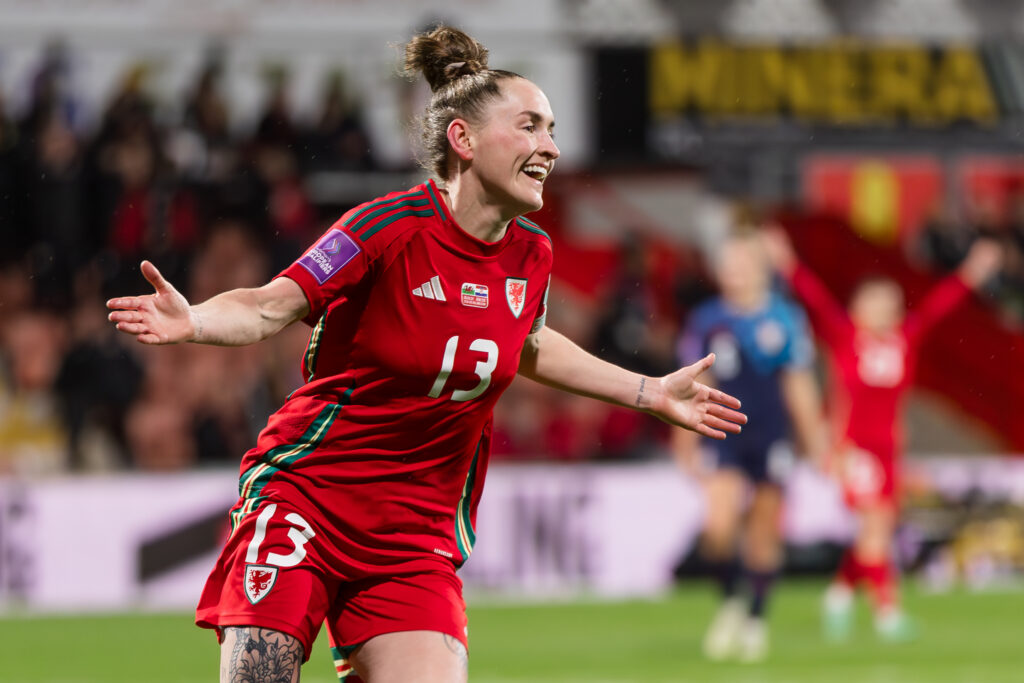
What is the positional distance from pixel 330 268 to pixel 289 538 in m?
0.67

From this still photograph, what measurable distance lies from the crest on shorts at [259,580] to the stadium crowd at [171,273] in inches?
375

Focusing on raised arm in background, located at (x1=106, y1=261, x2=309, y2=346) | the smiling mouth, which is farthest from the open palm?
raised arm in background, located at (x1=106, y1=261, x2=309, y2=346)

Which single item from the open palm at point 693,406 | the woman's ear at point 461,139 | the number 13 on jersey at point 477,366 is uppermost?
the woman's ear at point 461,139

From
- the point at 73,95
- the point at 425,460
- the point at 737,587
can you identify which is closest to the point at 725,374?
the point at 737,587

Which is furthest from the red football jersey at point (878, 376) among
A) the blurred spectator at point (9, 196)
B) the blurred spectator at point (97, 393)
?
the blurred spectator at point (9, 196)

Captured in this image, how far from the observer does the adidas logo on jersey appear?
4.04 meters

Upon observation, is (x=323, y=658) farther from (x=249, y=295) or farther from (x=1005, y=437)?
(x=1005, y=437)

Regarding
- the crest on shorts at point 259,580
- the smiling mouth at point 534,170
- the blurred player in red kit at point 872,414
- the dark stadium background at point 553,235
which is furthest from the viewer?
the dark stadium background at point 553,235

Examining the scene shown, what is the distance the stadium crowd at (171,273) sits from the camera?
13.7 metres

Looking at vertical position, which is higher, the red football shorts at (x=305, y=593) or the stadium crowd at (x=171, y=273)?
the stadium crowd at (x=171, y=273)

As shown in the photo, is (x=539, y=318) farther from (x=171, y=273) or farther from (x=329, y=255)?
(x=171, y=273)

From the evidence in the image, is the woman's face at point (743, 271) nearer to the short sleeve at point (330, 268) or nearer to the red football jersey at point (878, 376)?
the red football jersey at point (878, 376)

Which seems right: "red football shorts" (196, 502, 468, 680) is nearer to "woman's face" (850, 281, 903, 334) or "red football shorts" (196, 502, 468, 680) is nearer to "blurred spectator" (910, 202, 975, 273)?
"woman's face" (850, 281, 903, 334)

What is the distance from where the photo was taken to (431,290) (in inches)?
159
